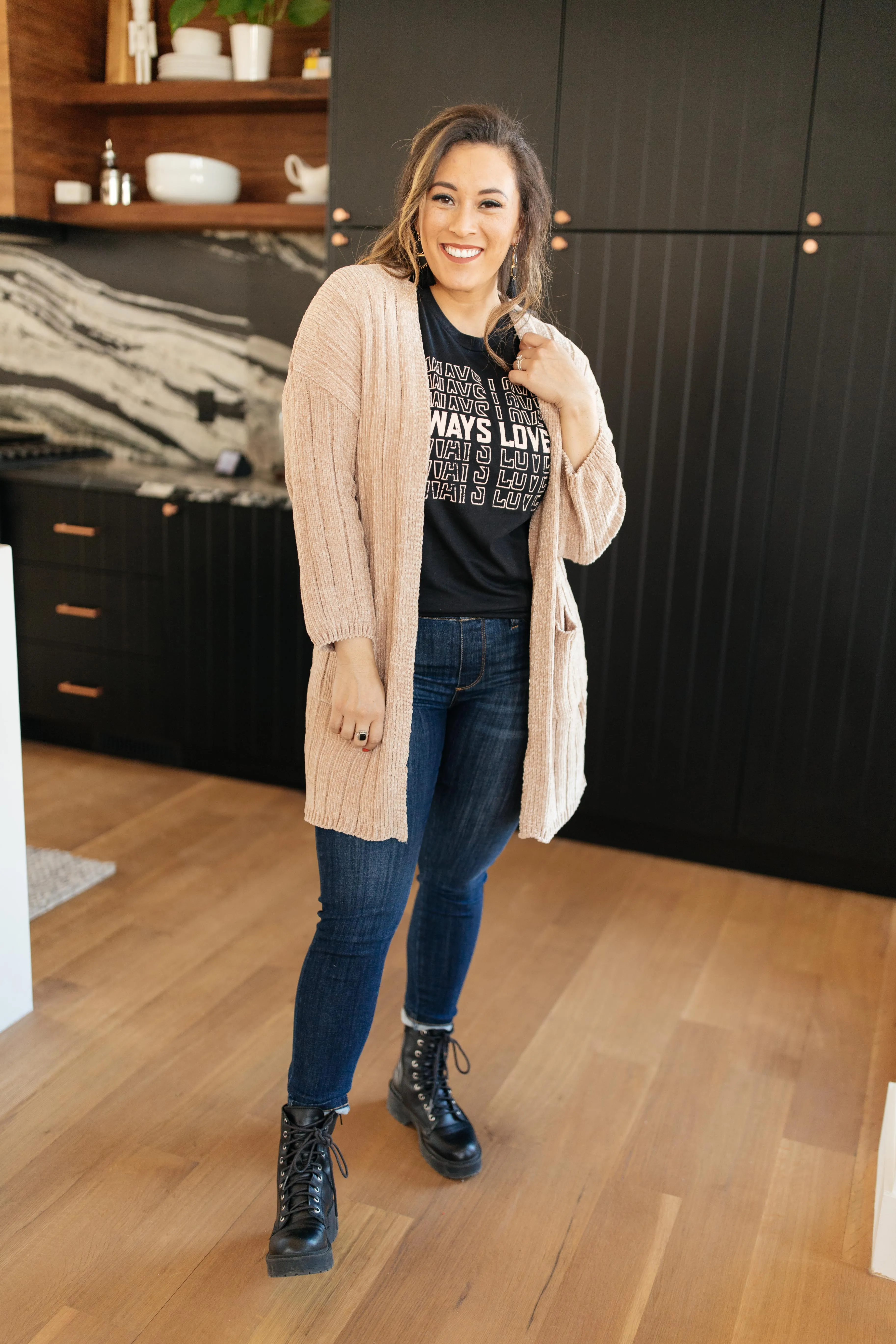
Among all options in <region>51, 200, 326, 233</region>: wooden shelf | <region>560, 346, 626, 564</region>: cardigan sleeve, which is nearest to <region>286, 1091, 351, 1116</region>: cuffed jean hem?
<region>560, 346, 626, 564</region>: cardigan sleeve

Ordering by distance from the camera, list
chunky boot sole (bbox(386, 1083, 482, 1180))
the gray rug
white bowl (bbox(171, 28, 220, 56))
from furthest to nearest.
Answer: white bowl (bbox(171, 28, 220, 56)) < the gray rug < chunky boot sole (bbox(386, 1083, 482, 1180))

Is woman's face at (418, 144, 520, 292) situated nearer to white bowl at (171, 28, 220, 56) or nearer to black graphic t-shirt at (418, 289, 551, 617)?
black graphic t-shirt at (418, 289, 551, 617)

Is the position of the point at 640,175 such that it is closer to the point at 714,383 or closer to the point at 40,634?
the point at 714,383

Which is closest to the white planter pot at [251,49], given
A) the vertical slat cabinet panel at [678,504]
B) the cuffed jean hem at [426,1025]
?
the vertical slat cabinet panel at [678,504]

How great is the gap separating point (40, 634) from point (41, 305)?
3.61 feet

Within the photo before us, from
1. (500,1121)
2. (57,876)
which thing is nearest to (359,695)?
(500,1121)

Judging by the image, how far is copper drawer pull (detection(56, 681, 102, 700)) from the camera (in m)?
3.23

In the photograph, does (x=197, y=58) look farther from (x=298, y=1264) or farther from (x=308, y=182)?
(x=298, y=1264)

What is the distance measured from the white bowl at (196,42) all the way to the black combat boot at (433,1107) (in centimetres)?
267

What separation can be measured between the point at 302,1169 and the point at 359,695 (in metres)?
0.64

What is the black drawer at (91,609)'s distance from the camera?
3.12m

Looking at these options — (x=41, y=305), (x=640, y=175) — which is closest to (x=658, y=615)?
(x=640, y=175)

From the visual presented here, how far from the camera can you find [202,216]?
305 centimetres

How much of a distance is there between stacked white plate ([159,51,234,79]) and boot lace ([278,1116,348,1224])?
2.77m
